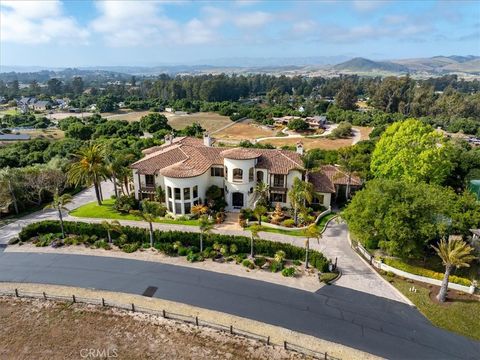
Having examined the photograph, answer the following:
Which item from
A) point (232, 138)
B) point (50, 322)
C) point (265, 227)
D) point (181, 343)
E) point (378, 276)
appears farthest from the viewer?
point (232, 138)

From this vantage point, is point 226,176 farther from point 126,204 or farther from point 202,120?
point 202,120

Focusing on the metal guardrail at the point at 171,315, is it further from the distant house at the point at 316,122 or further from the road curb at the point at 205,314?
the distant house at the point at 316,122

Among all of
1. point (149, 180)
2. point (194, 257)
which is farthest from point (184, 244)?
point (149, 180)

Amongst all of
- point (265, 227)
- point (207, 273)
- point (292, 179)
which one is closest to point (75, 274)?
point (207, 273)

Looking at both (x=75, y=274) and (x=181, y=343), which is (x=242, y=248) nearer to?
(x=181, y=343)

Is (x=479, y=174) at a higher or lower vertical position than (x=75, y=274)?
higher

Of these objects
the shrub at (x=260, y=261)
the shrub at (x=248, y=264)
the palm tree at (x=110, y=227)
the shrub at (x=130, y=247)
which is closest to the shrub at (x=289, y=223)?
the shrub at (x=260, y=261)
